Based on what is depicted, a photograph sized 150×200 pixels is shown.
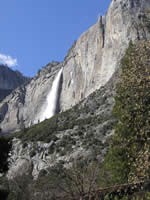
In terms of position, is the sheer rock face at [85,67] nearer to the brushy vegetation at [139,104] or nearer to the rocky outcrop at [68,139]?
the rocky outcrop at [68,139]

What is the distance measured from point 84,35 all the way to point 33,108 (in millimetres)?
31354

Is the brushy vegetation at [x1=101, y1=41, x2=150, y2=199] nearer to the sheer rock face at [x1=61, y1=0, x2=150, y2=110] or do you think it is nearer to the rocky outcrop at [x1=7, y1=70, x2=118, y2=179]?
the rocky outcrop at [x1=7, y1=70, x2=118, y2=179]

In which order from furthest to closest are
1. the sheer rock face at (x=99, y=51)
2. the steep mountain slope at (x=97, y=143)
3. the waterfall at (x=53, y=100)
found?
the waterfall at (x=53, y=100), the sheer rock face at (x=99, y=51), the steep mountain slope at (x=97, y=143)

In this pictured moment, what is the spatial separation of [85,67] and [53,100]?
18.1 m

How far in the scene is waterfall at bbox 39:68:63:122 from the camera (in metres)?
138

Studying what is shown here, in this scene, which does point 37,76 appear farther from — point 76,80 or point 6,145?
point 6,145

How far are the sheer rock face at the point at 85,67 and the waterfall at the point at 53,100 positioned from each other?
237 cm

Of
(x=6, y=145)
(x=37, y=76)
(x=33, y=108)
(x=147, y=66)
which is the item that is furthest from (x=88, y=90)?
(x=147, y=66)

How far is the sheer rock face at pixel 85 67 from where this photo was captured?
113 meters

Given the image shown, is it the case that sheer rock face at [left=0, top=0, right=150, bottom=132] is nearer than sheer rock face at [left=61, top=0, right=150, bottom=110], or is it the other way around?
sheer rock face at [left=61, top=0, right=150, bottom=110]

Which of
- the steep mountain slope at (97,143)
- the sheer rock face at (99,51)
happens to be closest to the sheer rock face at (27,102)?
the sheer rock face at (99,51)

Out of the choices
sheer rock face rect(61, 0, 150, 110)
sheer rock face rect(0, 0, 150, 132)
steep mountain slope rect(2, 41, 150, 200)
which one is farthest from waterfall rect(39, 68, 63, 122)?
steep mountain slope rect(2, 41, 150, 200)

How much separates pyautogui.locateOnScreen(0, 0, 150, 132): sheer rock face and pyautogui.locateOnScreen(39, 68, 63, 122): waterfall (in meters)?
2.37

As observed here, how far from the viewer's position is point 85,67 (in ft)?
424
